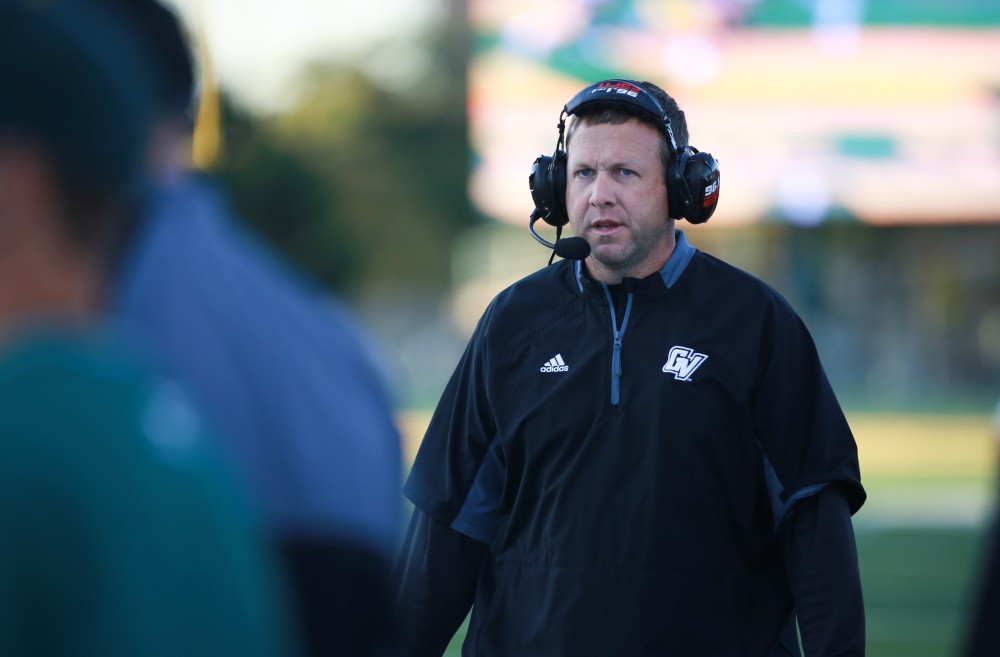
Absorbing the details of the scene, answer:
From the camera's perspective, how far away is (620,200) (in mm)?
3182

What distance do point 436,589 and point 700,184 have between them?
1.08 m

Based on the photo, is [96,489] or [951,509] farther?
[951,509]

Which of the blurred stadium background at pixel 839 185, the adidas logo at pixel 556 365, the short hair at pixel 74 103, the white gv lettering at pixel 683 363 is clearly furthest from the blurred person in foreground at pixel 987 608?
the blurred stadium background at pixel 839 185

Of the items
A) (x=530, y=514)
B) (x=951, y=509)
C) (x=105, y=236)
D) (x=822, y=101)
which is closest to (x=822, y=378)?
(x=530, y=514)

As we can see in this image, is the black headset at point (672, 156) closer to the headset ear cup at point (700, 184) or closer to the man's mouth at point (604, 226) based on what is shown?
the headset ear cup at point (700, 184)

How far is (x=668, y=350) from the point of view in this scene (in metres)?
3.04

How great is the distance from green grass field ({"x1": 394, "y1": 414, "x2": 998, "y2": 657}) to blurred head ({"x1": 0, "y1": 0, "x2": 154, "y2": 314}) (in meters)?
3.00

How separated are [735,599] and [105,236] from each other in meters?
1.88

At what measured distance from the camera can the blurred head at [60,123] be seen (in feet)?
4.20

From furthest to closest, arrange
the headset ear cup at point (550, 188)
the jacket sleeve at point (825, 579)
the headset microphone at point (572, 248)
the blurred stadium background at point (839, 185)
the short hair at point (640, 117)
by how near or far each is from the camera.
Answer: the blurred stadium background at point (839, 185) → the headset ear cup at point (550, 188) → the short hair at point (640, 117) → the headset microphone at point (572, 248) → the jacket sleeve at point (825, 579)

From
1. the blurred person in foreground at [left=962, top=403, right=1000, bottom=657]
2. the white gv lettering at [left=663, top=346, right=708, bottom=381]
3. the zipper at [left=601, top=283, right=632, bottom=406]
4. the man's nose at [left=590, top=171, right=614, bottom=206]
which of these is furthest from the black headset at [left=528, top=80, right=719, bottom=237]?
the blurred person in foreground at [left=962, top=403, right=1000, bottom=657]

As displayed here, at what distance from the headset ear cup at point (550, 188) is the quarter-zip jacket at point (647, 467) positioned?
1.34 ft

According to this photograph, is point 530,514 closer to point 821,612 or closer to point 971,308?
point 821,612

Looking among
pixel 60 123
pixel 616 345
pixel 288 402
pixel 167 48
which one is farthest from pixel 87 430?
pixel 616 345
